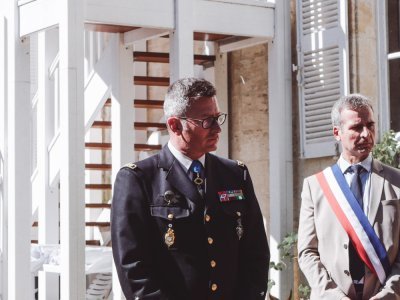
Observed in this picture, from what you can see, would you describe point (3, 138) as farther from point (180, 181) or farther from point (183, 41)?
point (180, 181)

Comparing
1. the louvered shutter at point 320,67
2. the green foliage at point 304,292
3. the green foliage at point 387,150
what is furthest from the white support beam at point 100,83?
the green foliage at point 387,150

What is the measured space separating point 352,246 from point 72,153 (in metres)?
3.40

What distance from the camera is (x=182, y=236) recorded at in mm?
4148

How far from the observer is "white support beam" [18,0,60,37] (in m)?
7.98

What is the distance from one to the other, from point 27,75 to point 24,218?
3.76 feet

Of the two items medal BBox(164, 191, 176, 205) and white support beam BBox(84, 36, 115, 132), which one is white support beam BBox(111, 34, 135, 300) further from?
medal BBox(164, 191, 176, 205)

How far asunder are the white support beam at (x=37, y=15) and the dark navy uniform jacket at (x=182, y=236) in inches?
154

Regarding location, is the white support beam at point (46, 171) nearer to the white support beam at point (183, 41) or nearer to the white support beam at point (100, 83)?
the white support beam at point (100, 83)

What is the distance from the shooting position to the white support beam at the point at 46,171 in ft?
31.0

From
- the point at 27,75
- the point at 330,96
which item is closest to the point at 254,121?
the point at 330,96

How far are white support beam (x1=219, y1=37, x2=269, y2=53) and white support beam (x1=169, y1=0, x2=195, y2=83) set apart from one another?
2.62 feet

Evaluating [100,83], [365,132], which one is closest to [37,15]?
[100,83]

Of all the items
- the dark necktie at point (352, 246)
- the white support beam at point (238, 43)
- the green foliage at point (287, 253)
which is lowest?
the green foliage at point (287, 253)

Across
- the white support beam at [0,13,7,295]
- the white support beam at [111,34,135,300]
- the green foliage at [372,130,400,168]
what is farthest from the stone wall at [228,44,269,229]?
the white support beam at [0,13,7,295]
